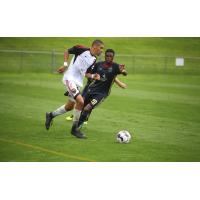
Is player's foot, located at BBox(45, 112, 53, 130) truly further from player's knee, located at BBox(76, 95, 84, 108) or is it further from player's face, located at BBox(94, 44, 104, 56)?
player's face, located at BBox(94, 44, 104, 56)

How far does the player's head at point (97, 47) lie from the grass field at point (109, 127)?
192 cm

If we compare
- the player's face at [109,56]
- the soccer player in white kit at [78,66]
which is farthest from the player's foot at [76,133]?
the player's face at [109,56]

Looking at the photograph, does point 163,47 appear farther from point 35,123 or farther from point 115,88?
point 35,123

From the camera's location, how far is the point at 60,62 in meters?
38.1

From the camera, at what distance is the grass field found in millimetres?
12000

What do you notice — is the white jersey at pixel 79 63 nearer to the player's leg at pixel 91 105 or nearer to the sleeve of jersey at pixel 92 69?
the sleeve of jersey at pixel 92 69

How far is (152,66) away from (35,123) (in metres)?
25.0

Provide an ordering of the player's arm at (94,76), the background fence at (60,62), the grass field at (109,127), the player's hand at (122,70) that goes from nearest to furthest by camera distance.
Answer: the grass field at (109,127), the player's arm at (94,76), the player's hand at (122,70), the background fence at (60,62)

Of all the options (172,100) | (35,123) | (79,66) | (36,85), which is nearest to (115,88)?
(36,85)

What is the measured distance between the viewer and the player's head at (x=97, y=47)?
13.6 metres

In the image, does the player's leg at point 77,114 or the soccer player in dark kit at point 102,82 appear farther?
the soccer player in dark kit at point 102,82

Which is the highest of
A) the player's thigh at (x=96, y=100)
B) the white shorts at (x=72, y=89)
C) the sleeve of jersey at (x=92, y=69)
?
the sleeve of jersey at (x=92, y=69)

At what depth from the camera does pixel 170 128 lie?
50.7 feet

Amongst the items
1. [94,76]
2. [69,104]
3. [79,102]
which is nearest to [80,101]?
[79,102]
